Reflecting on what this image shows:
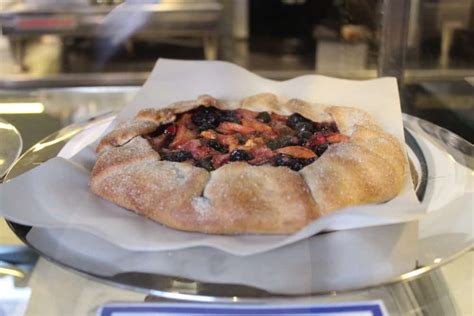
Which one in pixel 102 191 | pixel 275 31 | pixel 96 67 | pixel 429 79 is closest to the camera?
pixel 102 191

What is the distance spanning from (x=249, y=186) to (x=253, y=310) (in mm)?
186

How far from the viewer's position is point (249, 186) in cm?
75

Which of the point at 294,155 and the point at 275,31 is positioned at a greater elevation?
the point at 294,155

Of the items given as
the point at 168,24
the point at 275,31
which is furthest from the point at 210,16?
the point at 275,31

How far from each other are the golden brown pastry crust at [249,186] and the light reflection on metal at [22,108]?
315 millimetres

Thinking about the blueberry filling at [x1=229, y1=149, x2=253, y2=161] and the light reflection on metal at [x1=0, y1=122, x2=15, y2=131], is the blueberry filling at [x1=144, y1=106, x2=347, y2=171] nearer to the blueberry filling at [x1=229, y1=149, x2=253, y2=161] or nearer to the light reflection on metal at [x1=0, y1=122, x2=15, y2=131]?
the blueberry filling at [x1=229, y1=149, x2=253, y2=161]

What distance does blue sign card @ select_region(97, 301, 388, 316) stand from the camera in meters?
0.60

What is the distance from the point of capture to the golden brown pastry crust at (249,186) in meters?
0.72

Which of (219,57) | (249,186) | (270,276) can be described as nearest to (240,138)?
(249,186)

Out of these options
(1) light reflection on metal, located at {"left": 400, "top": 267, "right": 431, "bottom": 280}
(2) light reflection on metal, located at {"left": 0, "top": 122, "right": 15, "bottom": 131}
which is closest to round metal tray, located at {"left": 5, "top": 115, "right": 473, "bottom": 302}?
(1) light reflection on metal, located at {"left": 400, "top": 267, "right": 431, "bottom": 280}

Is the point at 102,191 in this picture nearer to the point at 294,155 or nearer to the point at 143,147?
the point at 143,147

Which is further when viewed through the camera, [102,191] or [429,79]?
[429,79]

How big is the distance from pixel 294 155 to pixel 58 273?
34 cm

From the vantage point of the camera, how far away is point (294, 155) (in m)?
0.86
